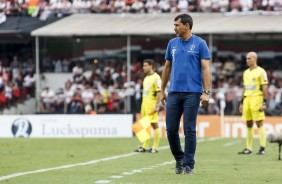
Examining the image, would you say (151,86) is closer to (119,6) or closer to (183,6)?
(183,6)

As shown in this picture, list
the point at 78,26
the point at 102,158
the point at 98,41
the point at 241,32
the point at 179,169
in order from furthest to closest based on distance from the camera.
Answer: the point at 98,41 < the point at 78,26 < the point at 241,32 < the point at 102,158 < the point at 179,169

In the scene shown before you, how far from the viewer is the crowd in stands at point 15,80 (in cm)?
4006

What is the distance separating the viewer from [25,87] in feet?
135

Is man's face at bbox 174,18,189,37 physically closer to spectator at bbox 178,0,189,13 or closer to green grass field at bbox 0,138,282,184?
green grass field at bbox 0,138,282,184

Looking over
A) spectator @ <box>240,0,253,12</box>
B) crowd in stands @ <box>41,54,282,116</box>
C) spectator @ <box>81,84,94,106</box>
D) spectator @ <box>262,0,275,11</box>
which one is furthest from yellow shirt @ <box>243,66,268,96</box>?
spectator @ <box>240,0,253,12</box>

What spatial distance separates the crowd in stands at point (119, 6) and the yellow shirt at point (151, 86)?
18390 millimetres

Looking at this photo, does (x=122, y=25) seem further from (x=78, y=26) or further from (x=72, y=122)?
(x=72, y=122)

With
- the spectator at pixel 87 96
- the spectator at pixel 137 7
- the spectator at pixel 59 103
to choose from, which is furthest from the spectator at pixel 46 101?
the spectator at pixel 137 7

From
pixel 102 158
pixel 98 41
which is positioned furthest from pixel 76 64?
pixel 102 158

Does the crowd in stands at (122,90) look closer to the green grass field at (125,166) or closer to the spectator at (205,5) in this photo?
the spectator at (205,5)

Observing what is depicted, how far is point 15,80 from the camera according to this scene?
4144 centimetres

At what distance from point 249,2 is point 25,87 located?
1020 cm

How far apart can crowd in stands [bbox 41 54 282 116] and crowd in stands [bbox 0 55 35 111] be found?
129 cm

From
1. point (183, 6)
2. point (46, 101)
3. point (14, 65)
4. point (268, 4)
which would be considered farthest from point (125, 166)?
point (14, 65)
